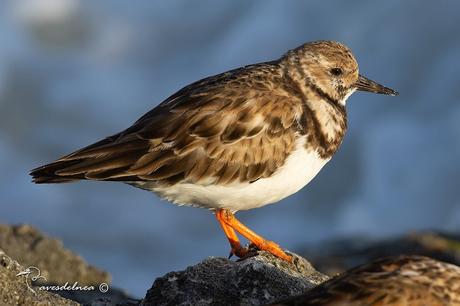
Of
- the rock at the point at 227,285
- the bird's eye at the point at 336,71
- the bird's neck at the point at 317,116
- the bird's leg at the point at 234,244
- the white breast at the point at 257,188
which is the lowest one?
the rock at the point at 227,285

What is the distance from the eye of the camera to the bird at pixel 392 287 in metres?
4.57

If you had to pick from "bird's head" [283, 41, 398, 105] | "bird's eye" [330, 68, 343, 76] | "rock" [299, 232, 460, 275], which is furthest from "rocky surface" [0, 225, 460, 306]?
"rock" [299, 232, 460, 275]

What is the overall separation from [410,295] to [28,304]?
2.12 meters

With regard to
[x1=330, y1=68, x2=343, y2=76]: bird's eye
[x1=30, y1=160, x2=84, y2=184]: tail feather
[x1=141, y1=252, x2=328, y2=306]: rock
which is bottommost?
[x1=141, y1=252, x2=328, y2=306]: rock

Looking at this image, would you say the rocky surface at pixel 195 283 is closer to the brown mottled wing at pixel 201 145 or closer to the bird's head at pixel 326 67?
the brown mottled wing at pixel 201 145

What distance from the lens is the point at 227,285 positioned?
5887 mm

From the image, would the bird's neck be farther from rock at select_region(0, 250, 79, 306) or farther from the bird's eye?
rock at select_region(0, 250, 79, 306)

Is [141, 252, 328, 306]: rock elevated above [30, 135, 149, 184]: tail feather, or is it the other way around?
[30, 135, 149, 184]: tail feather

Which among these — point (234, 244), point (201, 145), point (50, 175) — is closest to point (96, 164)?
point (50, 175)

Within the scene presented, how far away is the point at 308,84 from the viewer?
796 centimetres

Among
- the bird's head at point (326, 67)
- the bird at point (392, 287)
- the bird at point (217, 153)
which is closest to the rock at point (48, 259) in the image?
the bird at point (217, 153)

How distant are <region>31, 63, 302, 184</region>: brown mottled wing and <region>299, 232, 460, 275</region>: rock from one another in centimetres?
326

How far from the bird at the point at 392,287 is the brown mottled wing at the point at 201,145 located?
8.59 feet

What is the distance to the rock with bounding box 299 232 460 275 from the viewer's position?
35.7 ft
